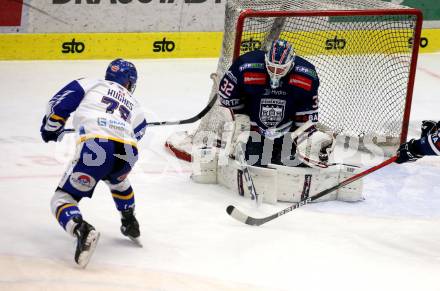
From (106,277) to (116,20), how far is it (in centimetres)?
459

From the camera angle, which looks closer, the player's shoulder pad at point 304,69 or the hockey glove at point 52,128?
the hockey glove at point 52,128

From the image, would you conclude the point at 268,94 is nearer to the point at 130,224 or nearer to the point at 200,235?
the point at 200,235

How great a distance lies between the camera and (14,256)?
14.8 ft

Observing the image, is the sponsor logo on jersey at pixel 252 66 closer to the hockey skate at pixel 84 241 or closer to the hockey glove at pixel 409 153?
the hockey glove at pixel 409 153

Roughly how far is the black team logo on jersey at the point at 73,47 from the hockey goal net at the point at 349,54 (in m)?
2.10

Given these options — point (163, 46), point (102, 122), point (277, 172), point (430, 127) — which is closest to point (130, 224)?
point (102, 122)

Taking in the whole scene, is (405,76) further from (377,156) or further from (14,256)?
(14,256)

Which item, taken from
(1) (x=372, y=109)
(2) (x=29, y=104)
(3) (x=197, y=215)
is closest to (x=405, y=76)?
(1) (x=372, y=109)

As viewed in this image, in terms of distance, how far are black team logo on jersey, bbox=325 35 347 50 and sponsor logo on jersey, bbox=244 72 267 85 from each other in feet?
4.52

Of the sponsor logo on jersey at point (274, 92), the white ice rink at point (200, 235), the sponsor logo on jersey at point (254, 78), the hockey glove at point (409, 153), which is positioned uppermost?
the sponsor logo on jersey at point (254, 78)

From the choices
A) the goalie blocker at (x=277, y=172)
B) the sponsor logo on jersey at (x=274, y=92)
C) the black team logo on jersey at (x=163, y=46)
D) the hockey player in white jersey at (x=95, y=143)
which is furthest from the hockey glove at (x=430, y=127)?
the black team logo on jersey at (x=163, y=46)

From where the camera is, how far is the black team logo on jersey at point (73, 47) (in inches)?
335

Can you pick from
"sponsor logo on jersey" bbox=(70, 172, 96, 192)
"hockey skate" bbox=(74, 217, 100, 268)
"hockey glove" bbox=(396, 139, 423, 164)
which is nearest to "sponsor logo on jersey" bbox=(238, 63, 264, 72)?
"hockey glove" bbox=(396, 139, 423, 164)

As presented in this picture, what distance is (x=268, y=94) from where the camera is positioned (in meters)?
5.70
